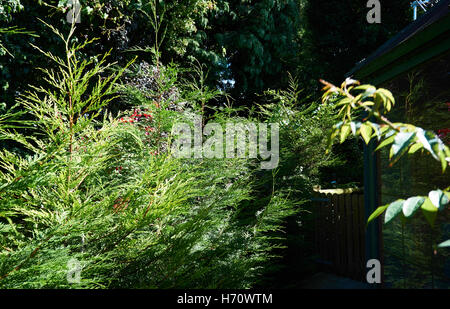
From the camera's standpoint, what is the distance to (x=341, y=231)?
18.8ft

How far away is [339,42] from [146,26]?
6.77 m

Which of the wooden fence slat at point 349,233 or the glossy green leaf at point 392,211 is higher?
the glossy green leaf at point 392,211

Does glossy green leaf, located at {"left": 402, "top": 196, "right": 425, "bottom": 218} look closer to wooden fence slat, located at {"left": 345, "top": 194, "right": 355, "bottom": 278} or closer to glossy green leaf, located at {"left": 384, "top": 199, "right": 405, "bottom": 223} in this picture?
glossy green leaf, located at {"left": 384, "top": 199, "right": 405, "bottom": 223}

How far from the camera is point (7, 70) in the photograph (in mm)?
5758

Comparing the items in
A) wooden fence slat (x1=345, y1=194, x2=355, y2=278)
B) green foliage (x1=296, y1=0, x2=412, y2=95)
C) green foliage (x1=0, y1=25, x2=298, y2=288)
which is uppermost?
green foliage (x1=296, y1=0, x2=412, y2=95)

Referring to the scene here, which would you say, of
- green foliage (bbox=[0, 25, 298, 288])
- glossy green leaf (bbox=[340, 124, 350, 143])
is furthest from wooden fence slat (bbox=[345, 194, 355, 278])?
glossy green leaf (bbox=[340, 124, 350, 143])

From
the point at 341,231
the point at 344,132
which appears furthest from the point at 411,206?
the point at 341,231

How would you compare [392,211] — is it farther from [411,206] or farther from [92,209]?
[92,209]

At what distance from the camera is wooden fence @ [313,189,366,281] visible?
214 inches

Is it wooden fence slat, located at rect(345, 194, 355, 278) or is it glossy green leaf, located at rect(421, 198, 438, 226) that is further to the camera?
wooden fence slat, located at rect(345, 194, 355, 278)

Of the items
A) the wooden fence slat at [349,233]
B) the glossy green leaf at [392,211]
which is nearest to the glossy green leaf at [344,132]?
the glossy green leaf at [392,211]

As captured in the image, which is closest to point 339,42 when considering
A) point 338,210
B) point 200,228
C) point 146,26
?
point 146,26

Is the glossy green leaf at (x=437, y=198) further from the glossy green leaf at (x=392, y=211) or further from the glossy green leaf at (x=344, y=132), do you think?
the glossy green leaf at (x=344, y=132)

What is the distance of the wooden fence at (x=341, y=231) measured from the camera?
5.45 meters
